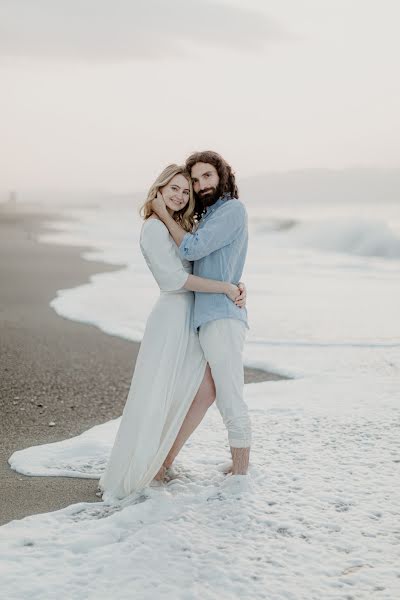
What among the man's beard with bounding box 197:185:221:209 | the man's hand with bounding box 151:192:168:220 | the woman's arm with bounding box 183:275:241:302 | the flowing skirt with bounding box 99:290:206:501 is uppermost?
the man's beard with bounding box 197:185:221:209

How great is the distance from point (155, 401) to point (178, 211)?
105cm

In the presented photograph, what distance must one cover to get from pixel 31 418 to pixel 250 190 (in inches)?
3947

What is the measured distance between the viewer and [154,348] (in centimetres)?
372

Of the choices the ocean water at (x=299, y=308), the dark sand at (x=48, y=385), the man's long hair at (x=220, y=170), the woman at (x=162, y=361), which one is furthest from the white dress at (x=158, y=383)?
the ocean water at (x=299, y=308)

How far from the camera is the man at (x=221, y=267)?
3693mm

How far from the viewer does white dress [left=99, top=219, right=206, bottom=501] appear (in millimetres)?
3682

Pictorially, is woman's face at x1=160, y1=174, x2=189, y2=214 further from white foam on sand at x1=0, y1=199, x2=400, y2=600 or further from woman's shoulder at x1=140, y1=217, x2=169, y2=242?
white foam on sand at x1=0, y1=199, x2=400, y2=600

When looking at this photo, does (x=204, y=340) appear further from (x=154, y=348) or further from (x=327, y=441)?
(x=327, y=441)

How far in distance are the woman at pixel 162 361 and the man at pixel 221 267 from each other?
0.06 m

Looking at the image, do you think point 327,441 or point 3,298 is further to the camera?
point 3,298

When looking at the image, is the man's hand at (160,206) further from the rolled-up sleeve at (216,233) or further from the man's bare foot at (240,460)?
the man's bare foot at (240,460)

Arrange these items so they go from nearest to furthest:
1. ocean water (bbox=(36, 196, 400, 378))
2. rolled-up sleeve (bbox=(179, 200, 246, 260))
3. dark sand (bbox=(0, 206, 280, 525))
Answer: rolled-up sleeve (bbox=(179, 200, 246, 260)) < dark sand (bbox=(0, 206, 280, 525)) < ocean water (bbox=(36, 196, 400, 378))

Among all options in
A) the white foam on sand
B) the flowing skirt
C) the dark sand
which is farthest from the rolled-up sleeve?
the dark sand

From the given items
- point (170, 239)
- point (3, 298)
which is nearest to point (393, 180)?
point (3, 298)
